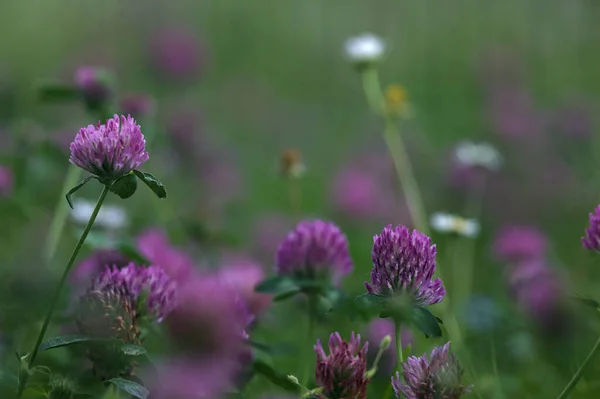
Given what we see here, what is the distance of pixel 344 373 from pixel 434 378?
0.09 metres

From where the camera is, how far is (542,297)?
6.08ft

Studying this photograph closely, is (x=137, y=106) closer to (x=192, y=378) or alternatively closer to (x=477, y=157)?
(x=477, y=157)

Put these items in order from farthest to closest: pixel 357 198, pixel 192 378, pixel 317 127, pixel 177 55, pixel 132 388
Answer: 1. pixel 317 127
2. pixel 177 55
3. pixel 357 198
4. pixel 132 388
5. pixel 192 378

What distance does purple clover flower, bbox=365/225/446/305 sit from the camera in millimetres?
1051

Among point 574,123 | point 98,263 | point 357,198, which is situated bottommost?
point 98,263

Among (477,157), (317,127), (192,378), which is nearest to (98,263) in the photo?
(192,378)

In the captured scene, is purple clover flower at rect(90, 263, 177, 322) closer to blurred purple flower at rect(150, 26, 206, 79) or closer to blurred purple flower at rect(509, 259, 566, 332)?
blurred purple flower at rect(509, 259, 566, 332)

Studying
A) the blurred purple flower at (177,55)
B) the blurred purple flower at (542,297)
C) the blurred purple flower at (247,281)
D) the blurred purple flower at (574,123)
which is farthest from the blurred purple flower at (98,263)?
the blurred purple flower at (177,55)

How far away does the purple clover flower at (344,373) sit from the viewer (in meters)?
1.00

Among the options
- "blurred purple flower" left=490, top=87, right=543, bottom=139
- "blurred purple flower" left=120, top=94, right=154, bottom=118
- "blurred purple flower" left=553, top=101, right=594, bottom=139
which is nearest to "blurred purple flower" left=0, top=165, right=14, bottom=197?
"blurred purple flower" left=120, top=94, right=154, bottom=118

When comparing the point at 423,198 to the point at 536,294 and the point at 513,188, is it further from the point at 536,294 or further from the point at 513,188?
the point at 536,294

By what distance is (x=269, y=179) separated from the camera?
4312 millimetres

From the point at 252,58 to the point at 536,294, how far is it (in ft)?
14.2

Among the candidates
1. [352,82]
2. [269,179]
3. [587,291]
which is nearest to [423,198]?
[269,179]
